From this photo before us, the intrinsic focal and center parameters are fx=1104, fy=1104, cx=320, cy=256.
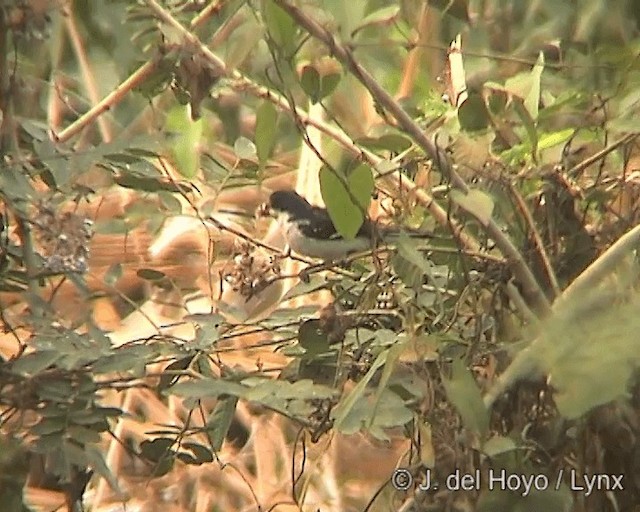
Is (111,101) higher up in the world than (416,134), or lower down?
higher up

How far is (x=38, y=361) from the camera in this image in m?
0.68

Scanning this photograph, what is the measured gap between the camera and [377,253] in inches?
26.9

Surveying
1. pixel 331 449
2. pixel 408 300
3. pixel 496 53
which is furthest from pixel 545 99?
pixel 331 449

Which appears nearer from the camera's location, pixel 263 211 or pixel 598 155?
pixel 598 155

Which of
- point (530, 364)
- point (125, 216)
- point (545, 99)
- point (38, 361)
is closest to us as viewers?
point (530, 364)

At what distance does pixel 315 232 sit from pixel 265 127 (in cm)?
26

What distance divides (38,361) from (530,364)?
0.99 feet

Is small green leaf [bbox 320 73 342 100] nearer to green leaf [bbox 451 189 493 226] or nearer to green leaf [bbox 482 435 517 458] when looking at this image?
green leaf [bbox 451 189 493 226]

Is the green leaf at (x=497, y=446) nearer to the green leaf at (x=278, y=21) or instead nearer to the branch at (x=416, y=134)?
the branch at (x=416, y=134)

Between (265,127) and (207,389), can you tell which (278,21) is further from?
(207,389)

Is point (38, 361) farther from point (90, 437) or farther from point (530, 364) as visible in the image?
point (530, 364)

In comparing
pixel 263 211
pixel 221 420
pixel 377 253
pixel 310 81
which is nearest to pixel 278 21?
pixel 310 81

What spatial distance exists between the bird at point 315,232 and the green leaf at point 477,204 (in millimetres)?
92

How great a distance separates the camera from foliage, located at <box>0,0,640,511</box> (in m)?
0.60
